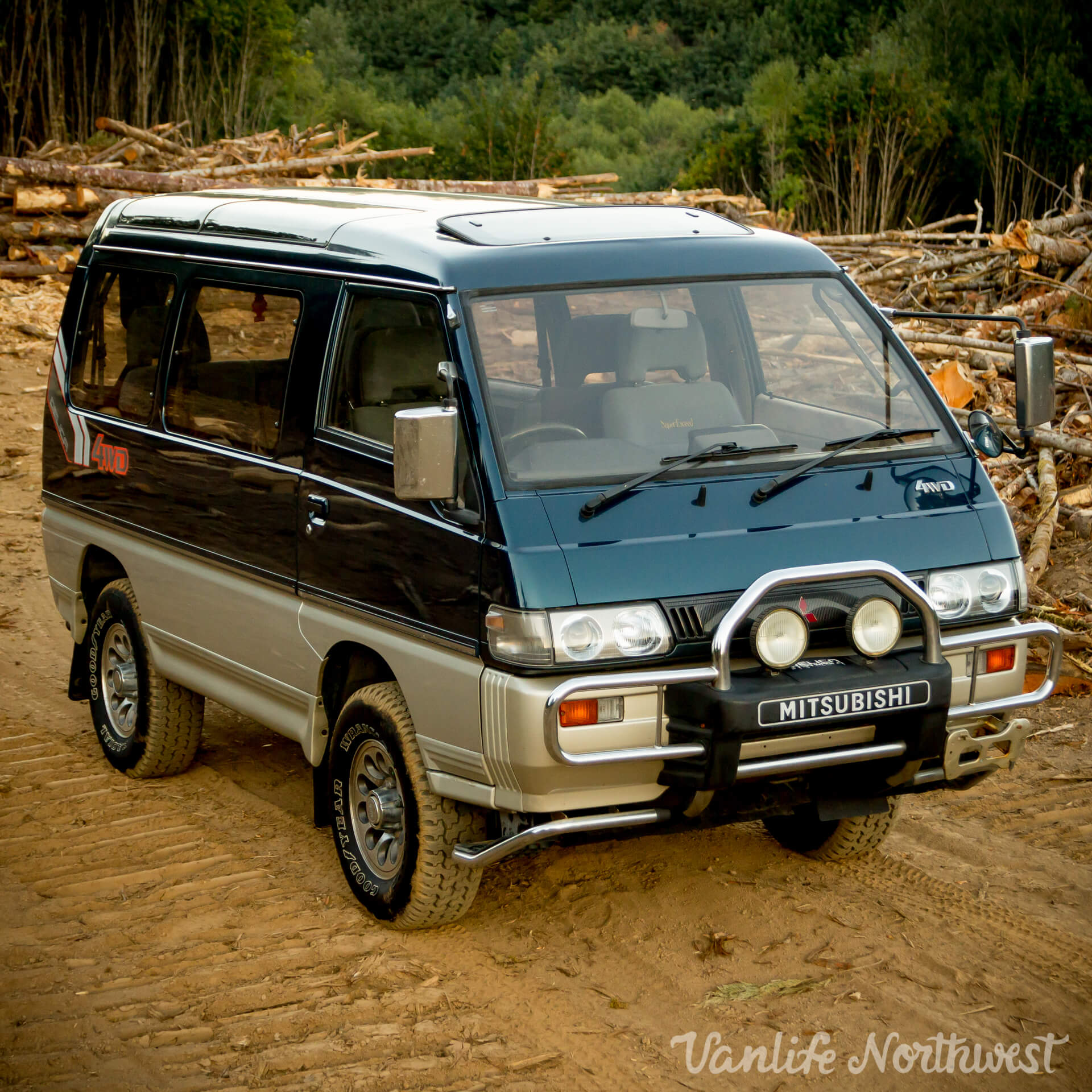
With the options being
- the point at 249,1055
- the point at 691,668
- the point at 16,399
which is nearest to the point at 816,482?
the point at 691,668

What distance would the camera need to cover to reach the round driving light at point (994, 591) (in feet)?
14.8

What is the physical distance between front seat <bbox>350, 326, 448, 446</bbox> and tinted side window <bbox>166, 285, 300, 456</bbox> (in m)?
0.42

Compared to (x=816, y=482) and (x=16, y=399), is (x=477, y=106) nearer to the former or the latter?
(x=16, y=399)

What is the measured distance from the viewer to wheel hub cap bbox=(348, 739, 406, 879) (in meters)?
4.73

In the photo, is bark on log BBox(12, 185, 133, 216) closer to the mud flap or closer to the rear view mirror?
the mud flap

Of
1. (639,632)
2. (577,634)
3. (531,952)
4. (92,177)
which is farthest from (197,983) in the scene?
(92,177)

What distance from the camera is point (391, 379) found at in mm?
4832

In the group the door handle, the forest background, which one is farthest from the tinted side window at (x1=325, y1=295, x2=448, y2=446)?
the forest background

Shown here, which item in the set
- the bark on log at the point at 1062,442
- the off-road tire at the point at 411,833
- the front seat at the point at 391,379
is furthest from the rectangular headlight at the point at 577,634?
the bark on log at the point at 1062,442

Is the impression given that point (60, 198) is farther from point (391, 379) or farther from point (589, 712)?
point (589, 712)

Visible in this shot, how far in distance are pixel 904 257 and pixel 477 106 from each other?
53.9 ft

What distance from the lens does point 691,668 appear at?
4004mm

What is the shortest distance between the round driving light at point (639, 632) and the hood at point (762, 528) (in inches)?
2.0

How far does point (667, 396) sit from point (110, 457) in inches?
108
